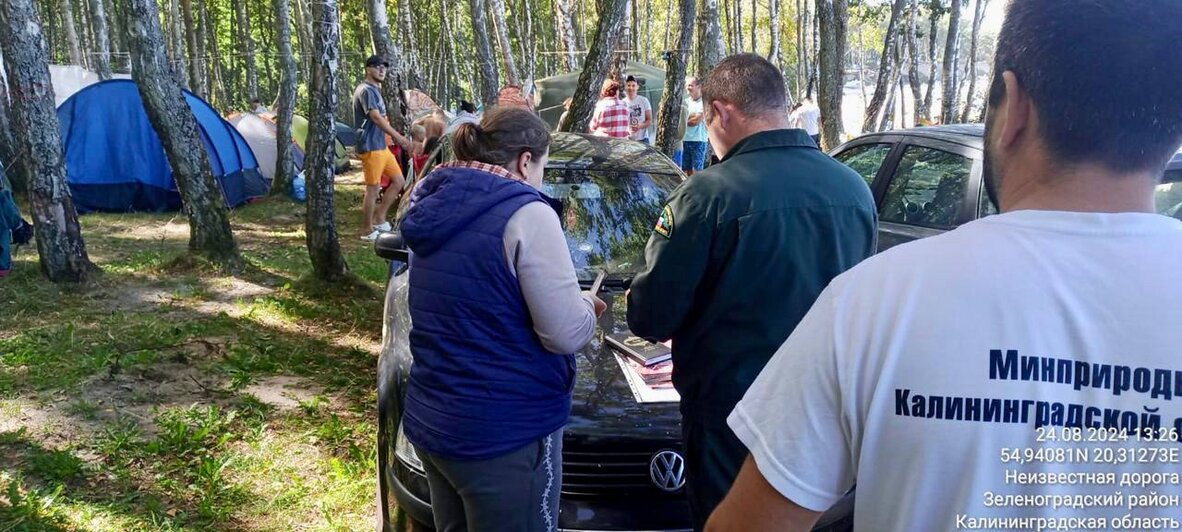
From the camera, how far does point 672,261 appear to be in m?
2.23

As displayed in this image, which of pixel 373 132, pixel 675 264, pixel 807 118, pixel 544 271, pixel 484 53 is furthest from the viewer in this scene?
pixel 484 53

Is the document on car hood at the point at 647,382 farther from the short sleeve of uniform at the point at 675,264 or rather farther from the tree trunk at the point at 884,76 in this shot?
the tree trunk at the point at 884,76

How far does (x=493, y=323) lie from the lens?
214 cm

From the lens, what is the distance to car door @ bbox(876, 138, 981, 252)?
4.91 metres

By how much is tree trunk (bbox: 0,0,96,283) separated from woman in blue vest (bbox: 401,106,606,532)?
5900 millimetres

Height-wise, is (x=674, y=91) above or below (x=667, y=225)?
above

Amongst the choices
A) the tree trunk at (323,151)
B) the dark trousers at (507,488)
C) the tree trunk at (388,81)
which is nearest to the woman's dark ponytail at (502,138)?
the dark trousers at (507,488)

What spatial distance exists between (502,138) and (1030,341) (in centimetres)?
158

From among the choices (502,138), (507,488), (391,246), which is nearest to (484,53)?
(391,246)

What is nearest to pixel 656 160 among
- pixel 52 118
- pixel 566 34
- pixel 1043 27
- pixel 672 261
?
pixel 672 261

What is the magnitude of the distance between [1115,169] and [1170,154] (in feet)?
0.22

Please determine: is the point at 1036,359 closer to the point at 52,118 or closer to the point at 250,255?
the point at 52,118

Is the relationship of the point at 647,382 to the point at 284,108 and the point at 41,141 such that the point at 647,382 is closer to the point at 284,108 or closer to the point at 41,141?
the point at 41,141

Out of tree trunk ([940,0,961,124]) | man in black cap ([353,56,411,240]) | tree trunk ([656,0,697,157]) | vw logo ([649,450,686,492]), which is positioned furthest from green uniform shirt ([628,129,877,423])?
tree trunk ([940,0,961,124])
